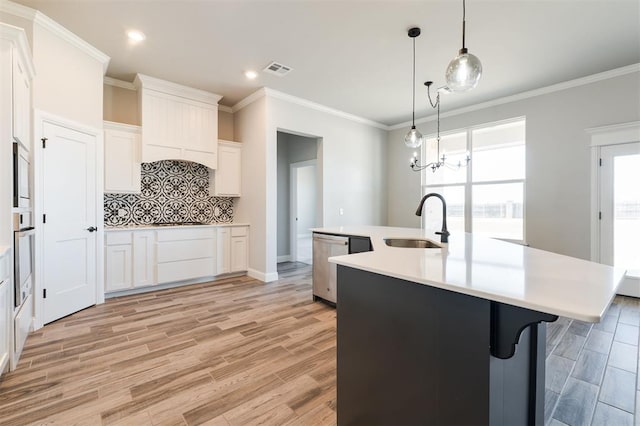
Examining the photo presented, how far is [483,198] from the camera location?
16.5ft

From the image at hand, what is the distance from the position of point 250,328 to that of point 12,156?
2.27 m

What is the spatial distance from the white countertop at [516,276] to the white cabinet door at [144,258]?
3452 millimetres

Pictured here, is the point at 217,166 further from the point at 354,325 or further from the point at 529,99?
the point at 529,99

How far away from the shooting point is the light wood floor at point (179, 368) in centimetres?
163

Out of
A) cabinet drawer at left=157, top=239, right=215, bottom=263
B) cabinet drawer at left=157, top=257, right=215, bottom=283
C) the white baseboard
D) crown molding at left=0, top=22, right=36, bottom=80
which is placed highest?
crown molding at left=0, top=22, right=36, bottom=80

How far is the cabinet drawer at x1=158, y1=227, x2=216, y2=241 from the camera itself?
404cm

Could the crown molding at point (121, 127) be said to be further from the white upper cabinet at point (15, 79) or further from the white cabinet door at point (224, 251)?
the white cabinet door at point (224, 251)

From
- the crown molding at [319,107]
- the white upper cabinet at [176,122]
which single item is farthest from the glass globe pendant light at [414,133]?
the white upper cabinet at [176,122]

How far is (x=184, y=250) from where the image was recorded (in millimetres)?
4227

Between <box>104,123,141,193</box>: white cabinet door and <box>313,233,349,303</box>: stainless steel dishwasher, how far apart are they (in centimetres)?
265

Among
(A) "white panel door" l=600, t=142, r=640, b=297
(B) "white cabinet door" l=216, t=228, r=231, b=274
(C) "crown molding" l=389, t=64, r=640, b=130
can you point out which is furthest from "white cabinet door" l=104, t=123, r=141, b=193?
(A) "white panel door" l=600, t=142, r=640, b=297

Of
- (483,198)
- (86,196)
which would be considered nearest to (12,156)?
(86,196)

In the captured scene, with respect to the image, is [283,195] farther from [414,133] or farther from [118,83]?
[414,133]

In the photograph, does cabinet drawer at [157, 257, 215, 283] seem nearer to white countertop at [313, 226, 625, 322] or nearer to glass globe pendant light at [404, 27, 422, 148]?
glass globe pendant light at [404, 27, 422, 148]
